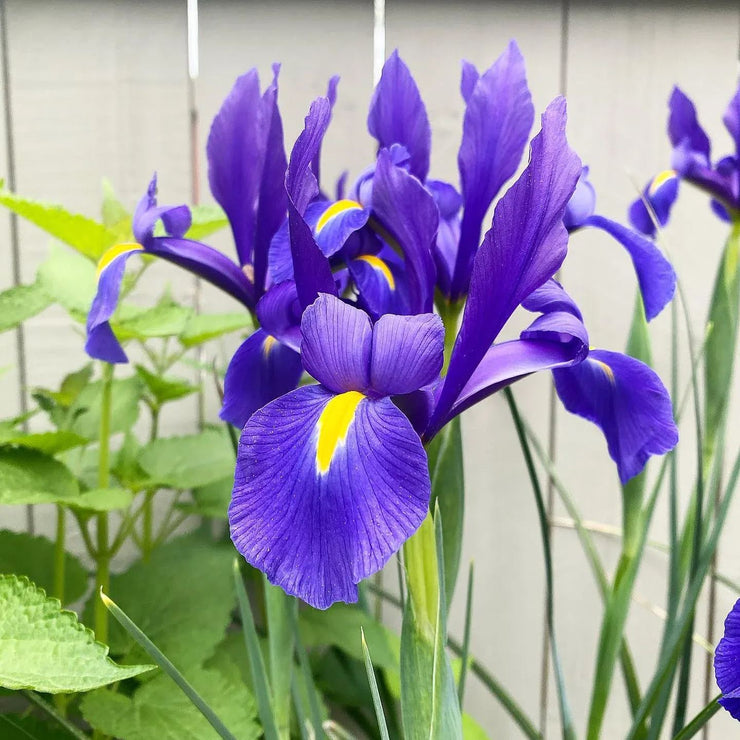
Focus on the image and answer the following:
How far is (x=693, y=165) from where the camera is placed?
2.32ft

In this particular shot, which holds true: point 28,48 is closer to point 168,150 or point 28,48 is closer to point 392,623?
point 168,150

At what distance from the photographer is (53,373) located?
911mm

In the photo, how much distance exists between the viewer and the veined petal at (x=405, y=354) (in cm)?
31

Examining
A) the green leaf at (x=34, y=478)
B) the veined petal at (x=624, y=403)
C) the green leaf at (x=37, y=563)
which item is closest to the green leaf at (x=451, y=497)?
the veined petal at (x=624, y=403)

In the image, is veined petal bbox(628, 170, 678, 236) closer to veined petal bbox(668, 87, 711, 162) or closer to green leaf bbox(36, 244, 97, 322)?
veined petal bbox(668, 87, 711, 162)

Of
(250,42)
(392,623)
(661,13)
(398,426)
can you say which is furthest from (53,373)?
(661,13)

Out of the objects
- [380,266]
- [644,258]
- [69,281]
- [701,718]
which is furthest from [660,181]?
[69,281]

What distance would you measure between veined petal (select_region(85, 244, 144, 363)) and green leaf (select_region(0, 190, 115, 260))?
0.49 ft

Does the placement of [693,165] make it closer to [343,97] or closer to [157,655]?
[343,97]

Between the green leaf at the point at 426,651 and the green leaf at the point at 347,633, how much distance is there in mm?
358

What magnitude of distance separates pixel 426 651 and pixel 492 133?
33cm

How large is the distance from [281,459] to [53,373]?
0.74m

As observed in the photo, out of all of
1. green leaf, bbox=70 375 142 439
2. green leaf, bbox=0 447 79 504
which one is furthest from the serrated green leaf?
green leaf, bbox=70 375 142 439

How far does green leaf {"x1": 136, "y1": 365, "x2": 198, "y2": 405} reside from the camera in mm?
749
